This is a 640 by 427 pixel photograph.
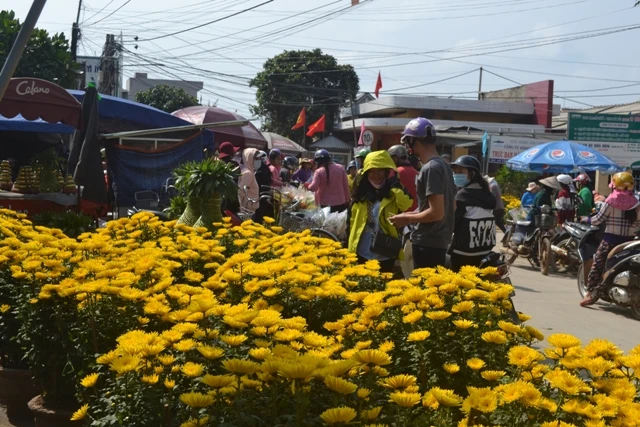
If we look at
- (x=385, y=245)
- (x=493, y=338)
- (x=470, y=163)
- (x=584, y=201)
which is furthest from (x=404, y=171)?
(x=584, y=201)

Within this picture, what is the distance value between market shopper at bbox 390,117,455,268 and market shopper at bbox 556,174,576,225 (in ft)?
34.3

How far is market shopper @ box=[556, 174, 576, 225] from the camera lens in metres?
15.3

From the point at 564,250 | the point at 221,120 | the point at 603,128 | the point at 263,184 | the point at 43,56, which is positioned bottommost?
the point at 564,250

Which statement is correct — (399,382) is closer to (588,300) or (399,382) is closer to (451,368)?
(451,368)

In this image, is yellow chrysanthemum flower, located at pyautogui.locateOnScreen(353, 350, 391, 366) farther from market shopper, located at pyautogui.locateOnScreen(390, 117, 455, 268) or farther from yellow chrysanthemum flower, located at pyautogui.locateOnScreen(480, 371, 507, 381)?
market shopper, located at pyautogui.locateOnScreen(390, 117, 455, 268)

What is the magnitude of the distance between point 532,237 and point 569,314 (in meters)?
5.40

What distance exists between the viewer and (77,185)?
374 inches

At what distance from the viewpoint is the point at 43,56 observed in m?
27.4

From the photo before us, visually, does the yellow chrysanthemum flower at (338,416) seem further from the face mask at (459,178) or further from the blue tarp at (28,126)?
the blue tarp at (28,126)

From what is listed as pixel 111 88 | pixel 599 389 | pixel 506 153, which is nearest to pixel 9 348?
pixel 599 389

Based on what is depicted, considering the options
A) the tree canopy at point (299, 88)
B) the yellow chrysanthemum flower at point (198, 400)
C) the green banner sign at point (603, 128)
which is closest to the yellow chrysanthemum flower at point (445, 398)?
Answer: the yellow chrysanthemum flower at point (198, 400)

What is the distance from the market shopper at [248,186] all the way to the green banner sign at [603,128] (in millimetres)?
17167

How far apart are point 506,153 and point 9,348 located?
2359 centimetres

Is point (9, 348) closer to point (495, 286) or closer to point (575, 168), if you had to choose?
point (495, 286)
